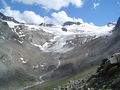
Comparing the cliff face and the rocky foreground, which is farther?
the cliff face

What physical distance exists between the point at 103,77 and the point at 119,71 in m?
2.84

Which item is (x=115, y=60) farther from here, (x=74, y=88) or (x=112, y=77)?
(x=74, y=88)

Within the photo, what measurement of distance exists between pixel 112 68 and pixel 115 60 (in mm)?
2166

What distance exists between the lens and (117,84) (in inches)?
1399

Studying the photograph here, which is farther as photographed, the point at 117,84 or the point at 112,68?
the point at 112,68

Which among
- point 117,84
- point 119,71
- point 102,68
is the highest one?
point 102,68

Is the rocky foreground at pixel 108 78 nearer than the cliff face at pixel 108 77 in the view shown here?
Yes

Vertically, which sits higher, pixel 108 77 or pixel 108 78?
pixel 108 77

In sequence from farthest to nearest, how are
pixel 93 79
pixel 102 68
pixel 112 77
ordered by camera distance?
pixel 102 68 < pixel 93 79 < pixel 112 77

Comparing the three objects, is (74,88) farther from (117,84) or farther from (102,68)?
(117,84)

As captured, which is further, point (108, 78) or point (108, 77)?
point (108, 77)

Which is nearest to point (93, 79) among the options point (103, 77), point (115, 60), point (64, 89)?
point (103, 77)

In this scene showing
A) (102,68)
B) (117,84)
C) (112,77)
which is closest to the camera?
(117,84)

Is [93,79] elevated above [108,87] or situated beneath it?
elevated above
